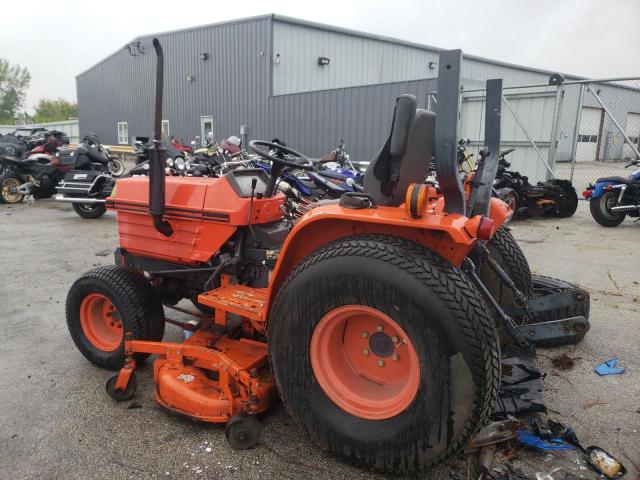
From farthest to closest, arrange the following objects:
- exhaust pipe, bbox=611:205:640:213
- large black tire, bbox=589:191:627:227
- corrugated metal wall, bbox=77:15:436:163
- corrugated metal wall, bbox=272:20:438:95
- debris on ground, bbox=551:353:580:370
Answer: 1. corrugated metal wall, bbox=272:20:438:95
2. corrugated metal wall, bbox=77:15:436:163
3. large black tire, bbox=589:191:627:227
4. exhaust pipe, bbox=611:205:640:213
5. debris on ground, bbox=551:353:580:370

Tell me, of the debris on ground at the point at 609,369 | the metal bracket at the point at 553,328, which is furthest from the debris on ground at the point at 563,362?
the metal bracket at the point at 553,328

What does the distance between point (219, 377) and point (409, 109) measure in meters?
1.53

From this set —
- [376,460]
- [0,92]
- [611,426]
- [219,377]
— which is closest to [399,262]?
[376,460]

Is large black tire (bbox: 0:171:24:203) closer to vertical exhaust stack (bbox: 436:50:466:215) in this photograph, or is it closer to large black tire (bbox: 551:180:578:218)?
large black tire (bbox: 551:180:578:218)

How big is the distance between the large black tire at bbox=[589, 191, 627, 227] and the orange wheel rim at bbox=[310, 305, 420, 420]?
7.07 m

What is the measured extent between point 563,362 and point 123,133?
980 inches

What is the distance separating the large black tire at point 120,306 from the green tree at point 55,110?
64956 mm

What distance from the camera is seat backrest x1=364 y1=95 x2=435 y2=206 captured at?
1.91 metres

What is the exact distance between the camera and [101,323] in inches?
120

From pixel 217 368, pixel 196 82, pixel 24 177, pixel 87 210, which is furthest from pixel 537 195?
pixel 196 82

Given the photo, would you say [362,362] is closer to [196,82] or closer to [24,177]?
[24,177]

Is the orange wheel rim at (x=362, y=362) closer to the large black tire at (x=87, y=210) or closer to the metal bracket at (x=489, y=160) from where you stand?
the metal bracket at (x=489, y=160)

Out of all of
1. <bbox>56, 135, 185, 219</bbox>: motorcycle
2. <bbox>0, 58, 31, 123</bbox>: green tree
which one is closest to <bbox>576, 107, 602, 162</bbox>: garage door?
<bbox>56, 135, 185, 219</bbox>: motorcycle

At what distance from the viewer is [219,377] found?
237 cm
